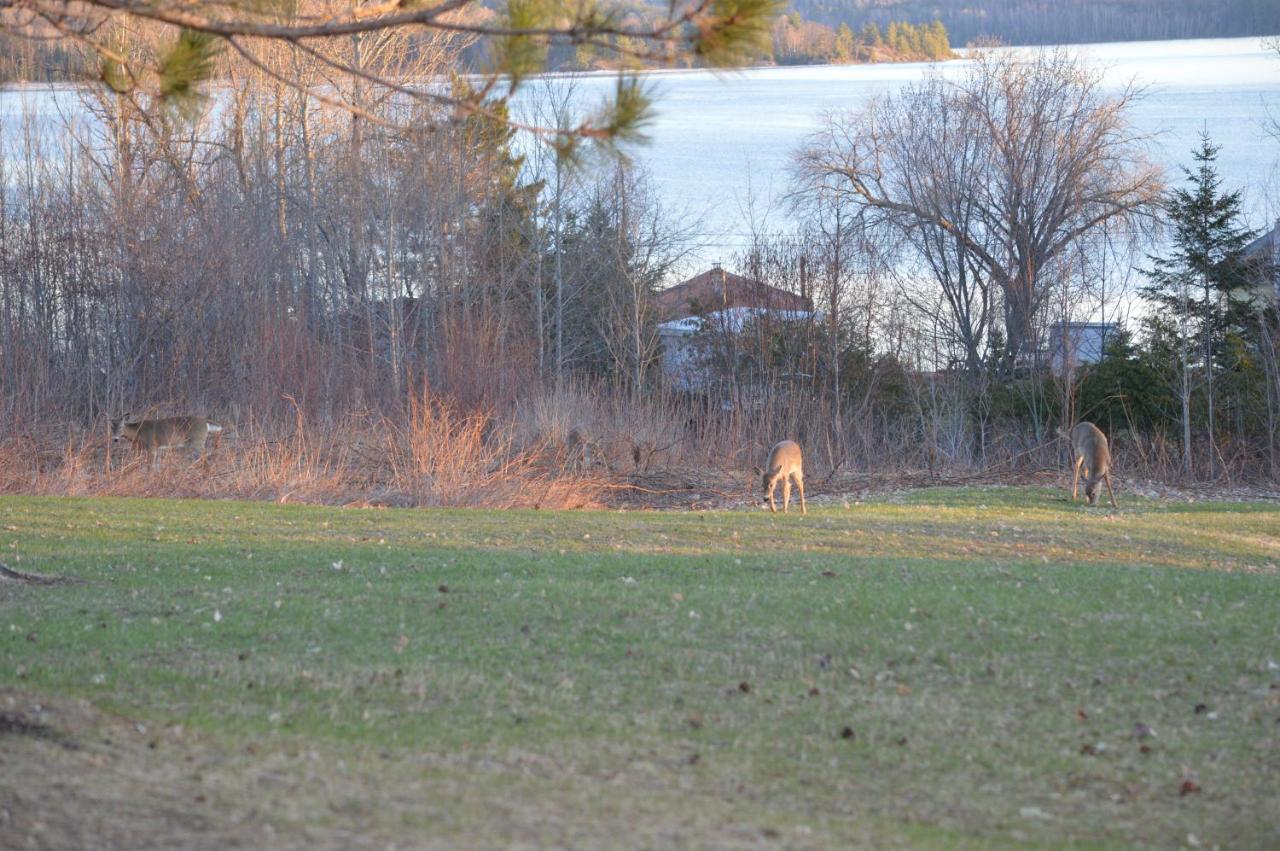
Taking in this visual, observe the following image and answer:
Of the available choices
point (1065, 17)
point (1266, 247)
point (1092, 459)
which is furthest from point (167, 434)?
point (1065, 17)

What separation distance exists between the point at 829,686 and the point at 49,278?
74.8 ft

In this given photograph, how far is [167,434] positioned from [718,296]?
728 inches

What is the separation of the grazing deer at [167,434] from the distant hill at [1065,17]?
18.1 m

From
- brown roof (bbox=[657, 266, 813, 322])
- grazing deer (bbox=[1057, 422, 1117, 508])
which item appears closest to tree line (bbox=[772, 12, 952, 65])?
brown roof (bbox=[657, 266, 813, 322])

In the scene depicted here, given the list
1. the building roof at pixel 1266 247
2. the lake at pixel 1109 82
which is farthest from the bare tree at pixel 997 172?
the building roof at pixel 1266 247

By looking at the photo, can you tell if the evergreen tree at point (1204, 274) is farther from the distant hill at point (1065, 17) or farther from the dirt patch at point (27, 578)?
the dirt patch at point (27, 578)

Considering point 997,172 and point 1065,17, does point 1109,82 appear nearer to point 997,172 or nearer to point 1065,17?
point 1065,17

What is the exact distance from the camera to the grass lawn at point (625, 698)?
489cm

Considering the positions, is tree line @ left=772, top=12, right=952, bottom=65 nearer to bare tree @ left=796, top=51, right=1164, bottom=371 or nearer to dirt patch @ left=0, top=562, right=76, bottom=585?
Result: bare tree @ left=796, top=51, right=1164, bottom=371

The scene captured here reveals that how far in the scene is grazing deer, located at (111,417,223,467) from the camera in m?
18.5

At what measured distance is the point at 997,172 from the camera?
39094 mm

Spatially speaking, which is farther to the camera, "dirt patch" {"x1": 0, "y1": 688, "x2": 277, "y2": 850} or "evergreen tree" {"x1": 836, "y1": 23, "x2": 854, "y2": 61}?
"evergreen tree" {"x1": 836, "y1": 23, "x2": 854, "y2": 61}

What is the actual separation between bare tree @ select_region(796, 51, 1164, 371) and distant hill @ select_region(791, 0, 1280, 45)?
4.97ft

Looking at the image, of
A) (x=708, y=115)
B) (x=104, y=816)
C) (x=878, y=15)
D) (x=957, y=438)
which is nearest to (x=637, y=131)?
(x=104, y=816)
